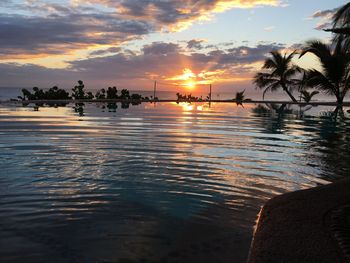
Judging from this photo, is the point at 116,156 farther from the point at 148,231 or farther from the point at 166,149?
the point at 148,231

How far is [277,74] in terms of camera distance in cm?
3619

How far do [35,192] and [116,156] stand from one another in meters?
2.95

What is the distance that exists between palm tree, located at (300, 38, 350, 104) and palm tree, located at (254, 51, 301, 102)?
5796 millimetres

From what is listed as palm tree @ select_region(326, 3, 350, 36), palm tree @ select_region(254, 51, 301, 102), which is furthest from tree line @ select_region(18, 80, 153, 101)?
palm tree @ select_region(326, 3, 350, 36)

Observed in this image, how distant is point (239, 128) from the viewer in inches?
589

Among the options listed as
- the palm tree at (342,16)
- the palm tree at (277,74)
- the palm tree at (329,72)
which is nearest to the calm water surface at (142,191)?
the palm tree at (342,16)

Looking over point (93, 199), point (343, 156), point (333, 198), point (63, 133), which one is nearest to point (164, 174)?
point (93, 199)

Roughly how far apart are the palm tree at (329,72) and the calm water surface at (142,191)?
1724cm

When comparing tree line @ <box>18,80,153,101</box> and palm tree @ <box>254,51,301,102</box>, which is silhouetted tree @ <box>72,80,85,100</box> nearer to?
tree line @ <box>18,80,153,101</box>

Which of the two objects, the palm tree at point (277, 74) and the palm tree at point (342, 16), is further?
the palm tree at point (277, 74)

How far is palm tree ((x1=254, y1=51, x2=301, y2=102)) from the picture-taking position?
35500 mm

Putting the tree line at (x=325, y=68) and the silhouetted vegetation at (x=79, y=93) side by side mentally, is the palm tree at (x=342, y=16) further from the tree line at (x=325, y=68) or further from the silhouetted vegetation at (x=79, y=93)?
the silhouetted vegetation at (x=79, y=93)

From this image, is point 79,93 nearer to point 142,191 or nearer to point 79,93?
point 79,93

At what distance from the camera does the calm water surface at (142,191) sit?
3787 millimetres
